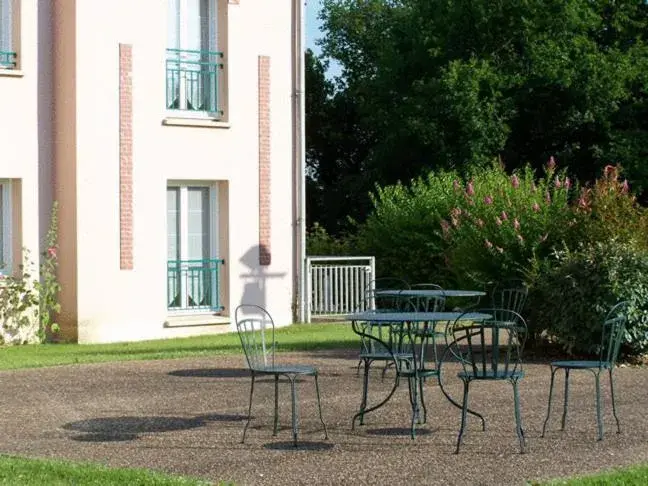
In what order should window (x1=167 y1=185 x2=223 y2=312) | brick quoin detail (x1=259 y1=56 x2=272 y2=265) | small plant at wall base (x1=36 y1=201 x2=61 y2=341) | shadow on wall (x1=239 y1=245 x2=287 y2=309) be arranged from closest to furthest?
small plant at wall base (x1=36 y1=201 x2=61 y2=341), window (x1=167 y1=185 x2=223 y2=312), shadow on wall (x1=239 y1=245 x2=287 y2=309), brick quoin detail (x1=259 y1=56 x2=272 y2=265)

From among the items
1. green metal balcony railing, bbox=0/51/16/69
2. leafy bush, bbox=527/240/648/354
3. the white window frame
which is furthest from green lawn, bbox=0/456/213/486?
the white window frame

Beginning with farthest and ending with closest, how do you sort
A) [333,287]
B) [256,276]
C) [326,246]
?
[326,246] < [333,287] < [256,276]

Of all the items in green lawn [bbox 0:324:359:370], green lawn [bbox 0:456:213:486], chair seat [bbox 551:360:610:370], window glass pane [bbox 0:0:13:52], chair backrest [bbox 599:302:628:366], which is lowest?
green lawn [bbox 0:324:359:370]

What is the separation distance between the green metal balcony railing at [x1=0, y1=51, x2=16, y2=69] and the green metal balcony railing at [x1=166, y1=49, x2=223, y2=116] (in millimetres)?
2787

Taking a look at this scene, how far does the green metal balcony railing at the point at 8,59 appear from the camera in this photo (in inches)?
828

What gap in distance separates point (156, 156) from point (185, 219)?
138cm

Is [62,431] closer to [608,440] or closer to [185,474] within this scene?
[185,474]

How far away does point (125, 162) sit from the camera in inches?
860

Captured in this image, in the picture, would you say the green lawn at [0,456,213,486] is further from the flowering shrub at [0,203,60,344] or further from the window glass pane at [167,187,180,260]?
the window glass pane at [167,187,180,260]

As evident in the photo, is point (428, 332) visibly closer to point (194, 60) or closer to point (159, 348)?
point (159, 348)

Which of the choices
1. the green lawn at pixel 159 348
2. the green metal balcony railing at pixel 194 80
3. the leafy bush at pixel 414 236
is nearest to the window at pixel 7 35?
the green metal balcony railing at pixel 194 80

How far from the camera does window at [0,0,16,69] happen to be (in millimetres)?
21062

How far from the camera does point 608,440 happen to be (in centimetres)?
1102

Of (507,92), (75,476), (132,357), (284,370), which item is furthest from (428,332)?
(507,92)
